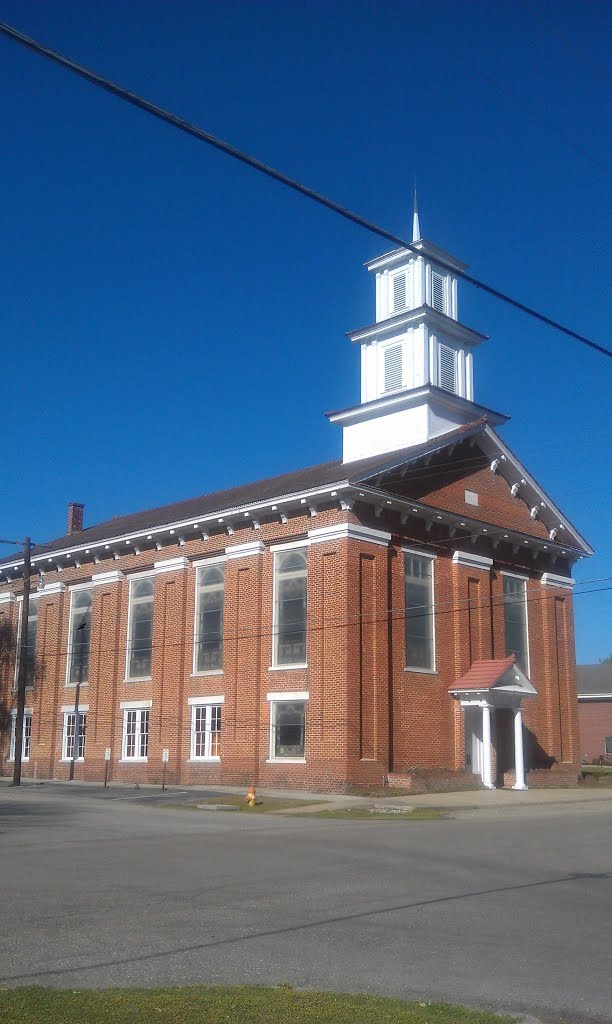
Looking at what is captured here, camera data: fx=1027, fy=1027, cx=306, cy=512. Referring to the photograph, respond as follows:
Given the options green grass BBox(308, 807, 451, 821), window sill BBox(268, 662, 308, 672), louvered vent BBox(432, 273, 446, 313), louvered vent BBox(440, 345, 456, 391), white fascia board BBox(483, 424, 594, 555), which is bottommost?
green grass BBox(308, 807, 451, 821)

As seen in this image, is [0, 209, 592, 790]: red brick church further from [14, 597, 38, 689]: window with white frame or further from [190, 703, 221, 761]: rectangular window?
[14, 597, 38, 689]: window with white frame

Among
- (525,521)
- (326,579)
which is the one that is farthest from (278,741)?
(525,521)

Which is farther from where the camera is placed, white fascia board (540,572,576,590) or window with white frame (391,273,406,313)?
white fascia board (540,572,576,590)

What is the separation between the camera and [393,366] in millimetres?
36688

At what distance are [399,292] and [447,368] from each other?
10.9 ft

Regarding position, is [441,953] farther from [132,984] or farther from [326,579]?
[326,579]

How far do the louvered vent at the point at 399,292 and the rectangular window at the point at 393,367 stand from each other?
1.46 metres

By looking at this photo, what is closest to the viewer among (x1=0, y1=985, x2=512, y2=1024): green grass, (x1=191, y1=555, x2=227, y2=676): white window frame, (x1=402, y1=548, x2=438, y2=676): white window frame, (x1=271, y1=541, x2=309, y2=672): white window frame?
(x1=0, y1=985, x2=512, y2=1024): green grass

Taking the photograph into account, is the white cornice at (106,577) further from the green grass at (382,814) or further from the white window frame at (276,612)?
the green grass at (382,814)

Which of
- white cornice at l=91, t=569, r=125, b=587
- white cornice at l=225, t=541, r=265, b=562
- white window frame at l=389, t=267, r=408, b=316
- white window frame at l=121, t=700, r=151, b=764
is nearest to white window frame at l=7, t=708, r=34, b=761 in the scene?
white window frame at l=121, t=700, r=151, b=764

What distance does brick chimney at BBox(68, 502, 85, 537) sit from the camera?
2004 inches

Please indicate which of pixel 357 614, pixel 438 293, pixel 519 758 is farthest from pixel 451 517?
pixel 438 293

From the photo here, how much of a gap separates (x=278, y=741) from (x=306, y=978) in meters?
24.1

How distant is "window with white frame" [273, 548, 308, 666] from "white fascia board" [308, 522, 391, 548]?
1.05 m
